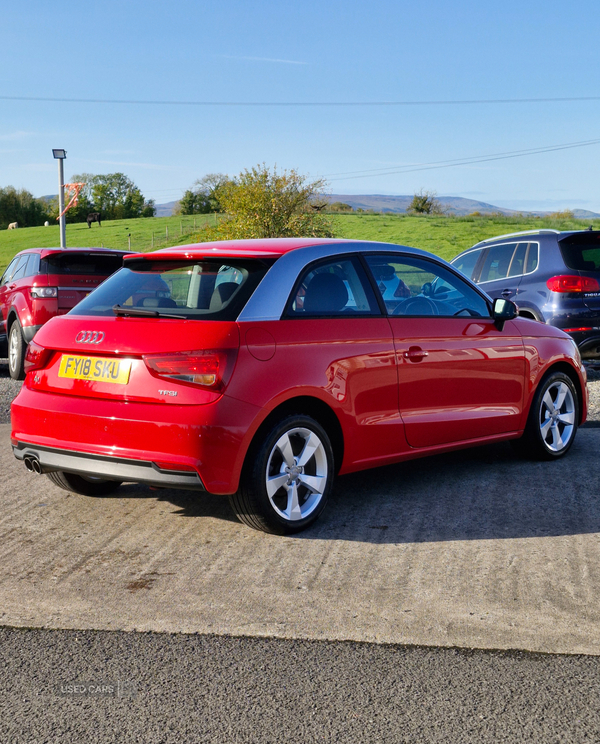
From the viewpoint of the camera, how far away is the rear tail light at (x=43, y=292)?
10875 mm

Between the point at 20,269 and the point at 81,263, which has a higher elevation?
the point at 81,263

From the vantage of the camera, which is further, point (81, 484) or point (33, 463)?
point (81, 484)

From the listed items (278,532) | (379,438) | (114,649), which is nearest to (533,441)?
(379,438)

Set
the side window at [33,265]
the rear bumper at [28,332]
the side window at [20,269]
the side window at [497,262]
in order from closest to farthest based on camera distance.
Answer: the rear bumper at [28,332]
the side window at [33,265]
the side window at [497,262]
the side window at [20,269]

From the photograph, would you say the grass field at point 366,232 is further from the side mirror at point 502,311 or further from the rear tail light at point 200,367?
the rear tail light at point 200,367

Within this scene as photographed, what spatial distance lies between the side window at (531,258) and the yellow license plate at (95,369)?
7588 mm

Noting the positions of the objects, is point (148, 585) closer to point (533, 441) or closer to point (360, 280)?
point (360, 280)

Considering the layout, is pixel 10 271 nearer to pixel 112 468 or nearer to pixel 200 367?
pixel 112 468

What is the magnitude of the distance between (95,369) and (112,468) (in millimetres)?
542

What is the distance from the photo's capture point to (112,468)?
4.41m

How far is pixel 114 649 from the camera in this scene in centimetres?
329

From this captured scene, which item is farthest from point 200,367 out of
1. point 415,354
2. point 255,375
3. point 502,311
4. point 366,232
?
point 366,232

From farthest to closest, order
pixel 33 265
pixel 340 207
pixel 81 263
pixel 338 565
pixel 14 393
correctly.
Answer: pixel 340 207
pixel 33 265
pixel 81 263
pixel 14 393
pixel 338 565

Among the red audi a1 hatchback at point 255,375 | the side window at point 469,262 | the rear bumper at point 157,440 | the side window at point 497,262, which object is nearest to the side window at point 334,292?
the red audi a1 hatchback at point 255,375
